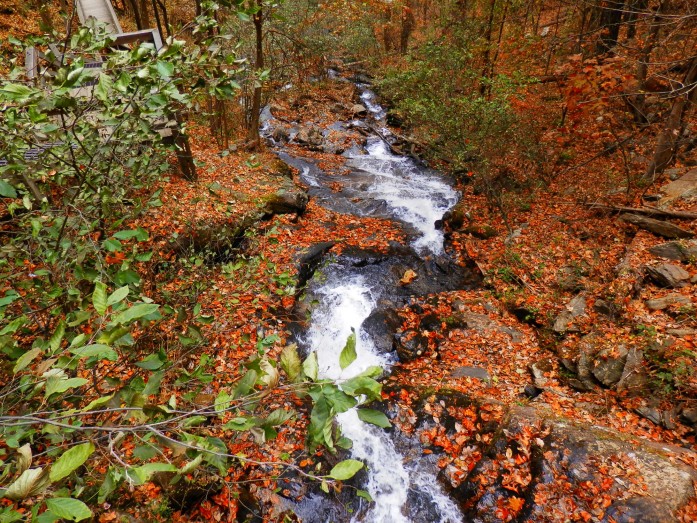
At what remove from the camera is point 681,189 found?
8.48m

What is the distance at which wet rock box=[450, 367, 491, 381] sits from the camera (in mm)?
6895

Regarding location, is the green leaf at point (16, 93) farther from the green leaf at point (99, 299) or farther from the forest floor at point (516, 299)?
the forest floor at point (516, 299)

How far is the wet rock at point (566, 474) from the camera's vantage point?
166 inches

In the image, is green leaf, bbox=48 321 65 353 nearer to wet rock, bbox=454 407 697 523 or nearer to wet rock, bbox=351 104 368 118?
wet rock, bbox=454 407 697 523

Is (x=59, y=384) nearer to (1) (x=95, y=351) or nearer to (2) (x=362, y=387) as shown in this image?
(1) (x=95, y=351)

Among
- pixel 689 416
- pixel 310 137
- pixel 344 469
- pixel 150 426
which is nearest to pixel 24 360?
pixel 150 426

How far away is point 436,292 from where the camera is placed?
941 centimetres

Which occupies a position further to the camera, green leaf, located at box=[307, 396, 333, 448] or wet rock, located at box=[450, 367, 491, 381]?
wet rock, located at box=[450, 367, 491, 381]

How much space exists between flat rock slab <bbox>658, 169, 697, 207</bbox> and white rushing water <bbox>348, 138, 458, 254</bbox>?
18.1 ft

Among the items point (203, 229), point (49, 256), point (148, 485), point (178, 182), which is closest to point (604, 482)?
point (148, 485)

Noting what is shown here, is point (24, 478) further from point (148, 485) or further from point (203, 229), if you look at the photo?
point (203, 229)

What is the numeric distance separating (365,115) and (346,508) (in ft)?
67.1

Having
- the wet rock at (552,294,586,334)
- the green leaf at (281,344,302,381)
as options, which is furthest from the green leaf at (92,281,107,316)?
the wet rock at (552,294,586,334)

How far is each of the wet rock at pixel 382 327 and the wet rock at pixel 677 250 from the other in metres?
5.62
